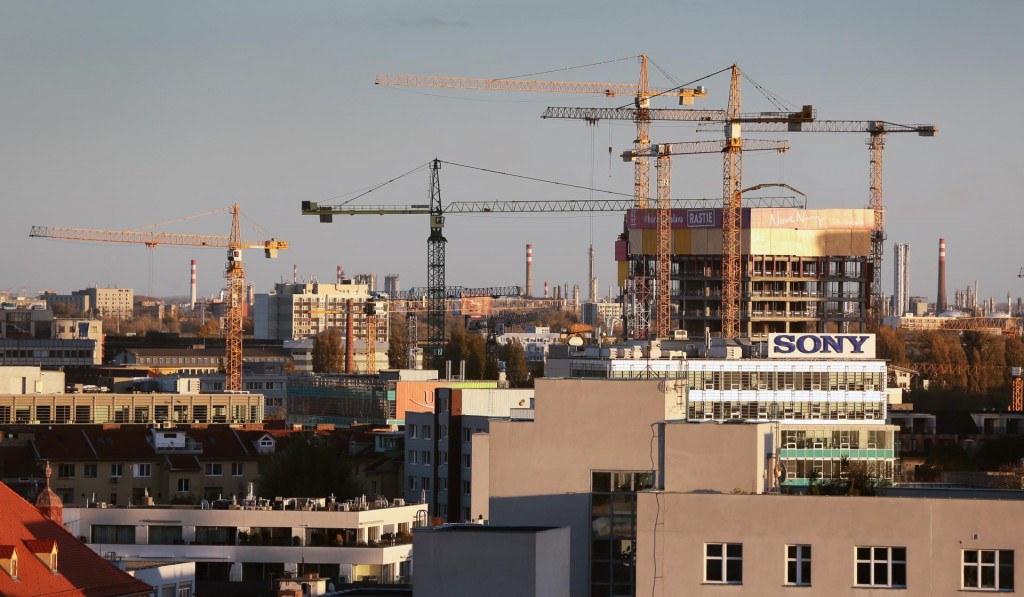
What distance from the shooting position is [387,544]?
65.4 meters

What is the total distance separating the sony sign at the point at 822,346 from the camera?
96.3 metres

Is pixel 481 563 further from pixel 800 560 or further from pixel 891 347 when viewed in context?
pixel 891 347

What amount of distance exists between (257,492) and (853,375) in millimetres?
33903

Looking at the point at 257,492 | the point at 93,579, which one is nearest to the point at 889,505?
the point at 93,579

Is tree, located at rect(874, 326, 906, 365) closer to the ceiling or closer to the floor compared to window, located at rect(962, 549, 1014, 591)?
closer to the ceiling

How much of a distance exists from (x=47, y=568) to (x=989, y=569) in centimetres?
2791

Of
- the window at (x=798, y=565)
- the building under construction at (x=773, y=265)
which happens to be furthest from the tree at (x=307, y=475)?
the building under construction at (x=773, y=265)

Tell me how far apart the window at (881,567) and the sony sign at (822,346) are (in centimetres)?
6570

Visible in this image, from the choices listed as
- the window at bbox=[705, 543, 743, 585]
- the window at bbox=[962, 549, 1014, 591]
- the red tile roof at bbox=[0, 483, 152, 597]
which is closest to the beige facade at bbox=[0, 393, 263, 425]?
the red tile roof at bbox=[0, 483, 152, 597]

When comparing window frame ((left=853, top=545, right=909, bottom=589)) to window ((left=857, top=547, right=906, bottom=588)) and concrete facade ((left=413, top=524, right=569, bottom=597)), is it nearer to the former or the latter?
window ((left=857, top=547, right=906, bottom=588))

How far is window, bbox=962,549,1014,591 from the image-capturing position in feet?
101

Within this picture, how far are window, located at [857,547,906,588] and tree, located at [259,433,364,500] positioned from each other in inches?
2067

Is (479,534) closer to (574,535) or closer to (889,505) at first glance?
(574,535)

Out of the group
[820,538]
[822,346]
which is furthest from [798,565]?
[822,346]
